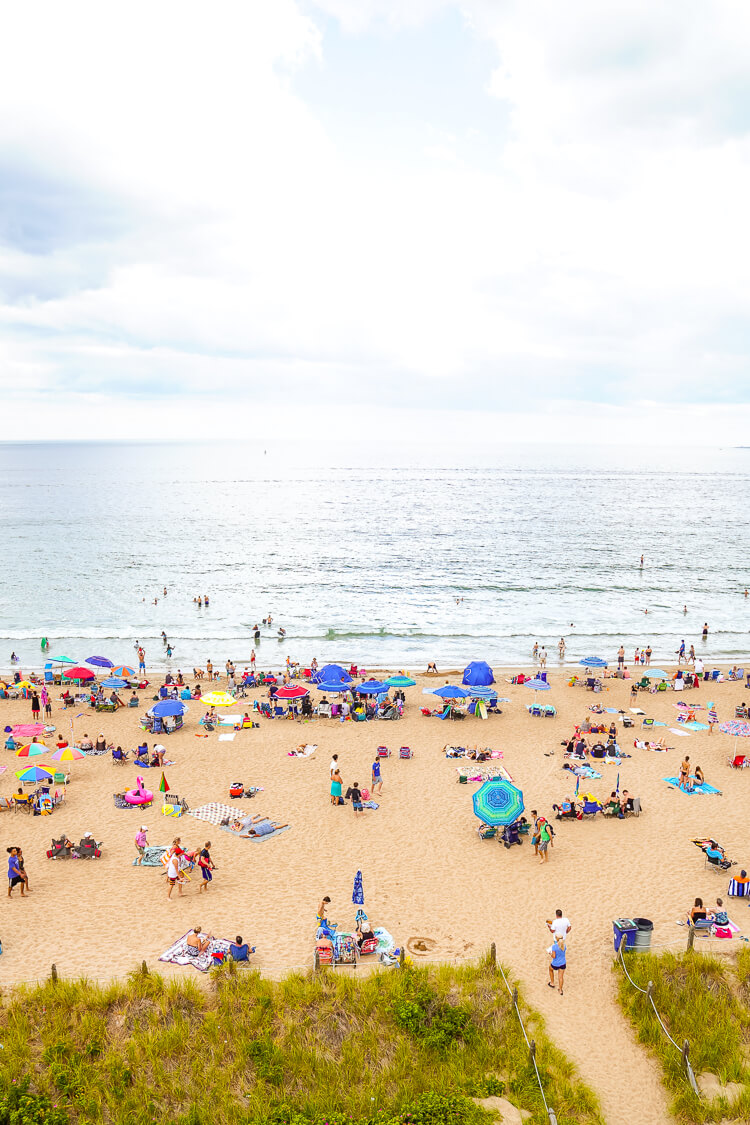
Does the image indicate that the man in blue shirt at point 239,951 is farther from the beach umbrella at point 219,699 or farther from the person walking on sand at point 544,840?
the beach umbrella at point 219,699

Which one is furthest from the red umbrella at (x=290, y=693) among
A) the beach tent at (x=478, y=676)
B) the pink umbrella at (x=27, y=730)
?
the pink umbrella at (x=27, y=730)

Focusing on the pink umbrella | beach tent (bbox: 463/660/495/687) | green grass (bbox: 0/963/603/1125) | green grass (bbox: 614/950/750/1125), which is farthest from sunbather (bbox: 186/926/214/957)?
beach tent (bbox: 463/660/495/687)

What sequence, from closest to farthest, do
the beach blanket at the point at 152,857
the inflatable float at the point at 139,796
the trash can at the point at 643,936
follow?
the trash can at the point at 643,936 → the beach blanket at the point at 152,857 → the inflatable float at the point at 139,796

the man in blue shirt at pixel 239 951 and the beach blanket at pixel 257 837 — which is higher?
the man in blue shirt at pixel 239 951

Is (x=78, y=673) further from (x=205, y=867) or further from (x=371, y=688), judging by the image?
(x=205, y=867)

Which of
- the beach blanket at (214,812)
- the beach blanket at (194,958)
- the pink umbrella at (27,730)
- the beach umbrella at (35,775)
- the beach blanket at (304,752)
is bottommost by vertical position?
the beach blanket at (304,752)

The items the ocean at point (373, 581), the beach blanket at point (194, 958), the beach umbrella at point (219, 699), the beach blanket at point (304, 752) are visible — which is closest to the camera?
the beach blanket at point (194, 958)

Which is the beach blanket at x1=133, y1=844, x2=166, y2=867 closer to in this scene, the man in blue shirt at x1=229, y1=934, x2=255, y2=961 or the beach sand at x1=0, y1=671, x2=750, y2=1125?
the beach sand at x1=0, y1=671, x2=750, y2=1125

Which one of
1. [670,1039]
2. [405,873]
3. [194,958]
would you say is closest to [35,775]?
[194,958]

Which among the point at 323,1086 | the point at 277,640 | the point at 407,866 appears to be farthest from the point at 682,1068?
the point at 277,640
